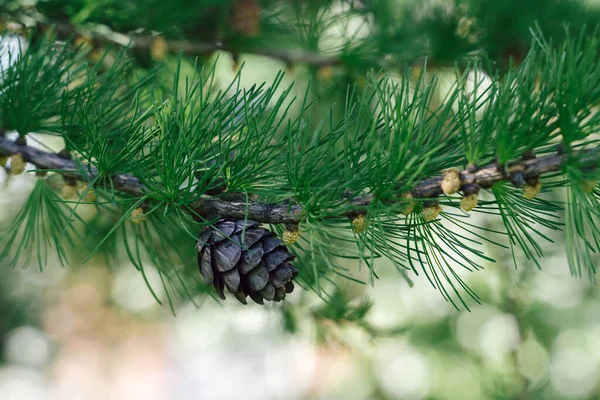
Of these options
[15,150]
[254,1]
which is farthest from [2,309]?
[15,150]

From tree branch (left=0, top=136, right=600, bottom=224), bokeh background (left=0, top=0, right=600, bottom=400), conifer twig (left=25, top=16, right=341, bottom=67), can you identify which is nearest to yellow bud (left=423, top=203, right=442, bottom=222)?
tree branch (left=0, top=136, right=600, bottom=224)

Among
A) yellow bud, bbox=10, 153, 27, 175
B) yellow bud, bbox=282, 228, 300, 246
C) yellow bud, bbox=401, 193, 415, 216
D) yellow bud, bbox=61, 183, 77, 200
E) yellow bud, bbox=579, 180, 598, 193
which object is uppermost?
yellow bud, bbox=579, 180, 598, 193

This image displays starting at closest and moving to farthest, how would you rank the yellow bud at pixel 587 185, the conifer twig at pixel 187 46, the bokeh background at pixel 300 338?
the yellow bud at pixel 587 185 < the conifer twig at pixel 187 46 < the bokeh background at pixel 300 338

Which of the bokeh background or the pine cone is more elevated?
the pine cone

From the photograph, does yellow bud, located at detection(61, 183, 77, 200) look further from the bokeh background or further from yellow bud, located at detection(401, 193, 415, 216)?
Answer: yellow bud, located at detection(401, 193, 415, 216)

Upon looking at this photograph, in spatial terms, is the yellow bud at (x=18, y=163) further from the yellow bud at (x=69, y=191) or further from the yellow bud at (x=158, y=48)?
the yellow bud at (x=158, y=48)

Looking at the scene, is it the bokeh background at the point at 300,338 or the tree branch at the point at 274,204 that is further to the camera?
the bokeh background at the point at 300,338

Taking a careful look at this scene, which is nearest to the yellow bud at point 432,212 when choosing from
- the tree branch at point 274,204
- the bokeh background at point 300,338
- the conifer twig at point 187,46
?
the tree branch at point 274,204

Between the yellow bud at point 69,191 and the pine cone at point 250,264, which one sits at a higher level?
the pine cone at point 250,264
